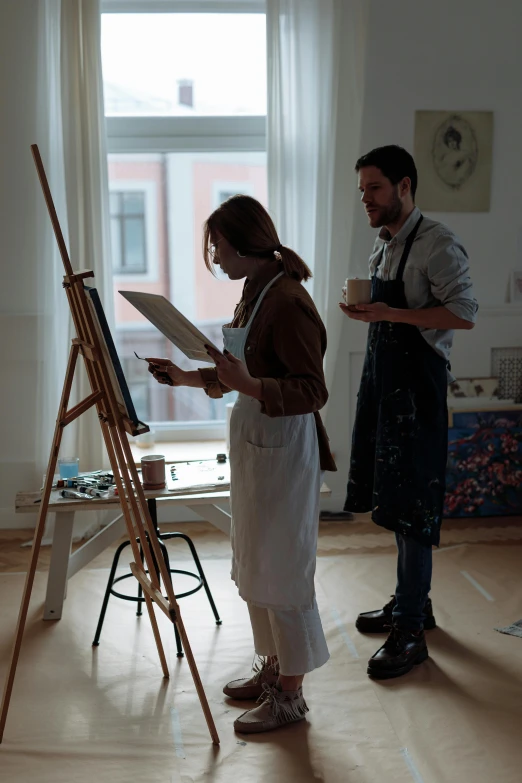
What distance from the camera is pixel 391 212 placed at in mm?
2605

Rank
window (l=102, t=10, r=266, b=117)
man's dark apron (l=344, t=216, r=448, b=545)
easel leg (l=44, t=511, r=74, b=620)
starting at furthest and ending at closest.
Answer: window (l=102, t=10, r=266, b=117), easel leg (l=44, t=511, r=74, b=620), man's dark apron (l=344, t=216, r=448, b=545)

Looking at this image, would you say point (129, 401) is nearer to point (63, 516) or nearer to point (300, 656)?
point (300, 656)

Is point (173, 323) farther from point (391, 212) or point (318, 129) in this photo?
point (318, 129)

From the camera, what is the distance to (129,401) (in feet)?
7.06

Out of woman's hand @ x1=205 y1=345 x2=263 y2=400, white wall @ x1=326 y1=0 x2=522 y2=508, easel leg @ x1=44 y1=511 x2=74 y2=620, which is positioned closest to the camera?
woman's hand @ x1=205 y1=345 x2=263 y2=400

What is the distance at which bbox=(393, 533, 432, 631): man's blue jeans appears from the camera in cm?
268

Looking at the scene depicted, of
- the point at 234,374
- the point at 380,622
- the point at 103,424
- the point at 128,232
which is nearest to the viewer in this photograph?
the point at 234,374

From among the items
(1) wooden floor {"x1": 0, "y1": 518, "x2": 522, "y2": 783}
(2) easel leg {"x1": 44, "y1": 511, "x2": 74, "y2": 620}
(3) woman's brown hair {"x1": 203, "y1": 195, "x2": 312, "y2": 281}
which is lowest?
(1) wooden floor {"x1": 0, "y1": 518, "x2": 522, "y2": 783}

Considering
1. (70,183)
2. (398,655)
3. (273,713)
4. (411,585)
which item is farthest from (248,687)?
(70,183)

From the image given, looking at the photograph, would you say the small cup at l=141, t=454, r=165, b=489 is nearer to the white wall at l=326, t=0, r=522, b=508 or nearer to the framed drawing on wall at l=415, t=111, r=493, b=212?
the white wall at l=326, t=0, r=522, b=508

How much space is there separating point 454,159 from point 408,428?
2208mm

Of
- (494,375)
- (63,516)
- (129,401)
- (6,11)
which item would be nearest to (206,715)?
(129,401)

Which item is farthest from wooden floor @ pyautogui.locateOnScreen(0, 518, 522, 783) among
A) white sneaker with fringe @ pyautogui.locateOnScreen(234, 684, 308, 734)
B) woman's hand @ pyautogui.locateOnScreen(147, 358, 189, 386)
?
woman's hand @ pyautogui.locateOnScreen(147, 358, 189, 386)

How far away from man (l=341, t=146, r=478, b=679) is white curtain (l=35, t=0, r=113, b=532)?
1803 mm
